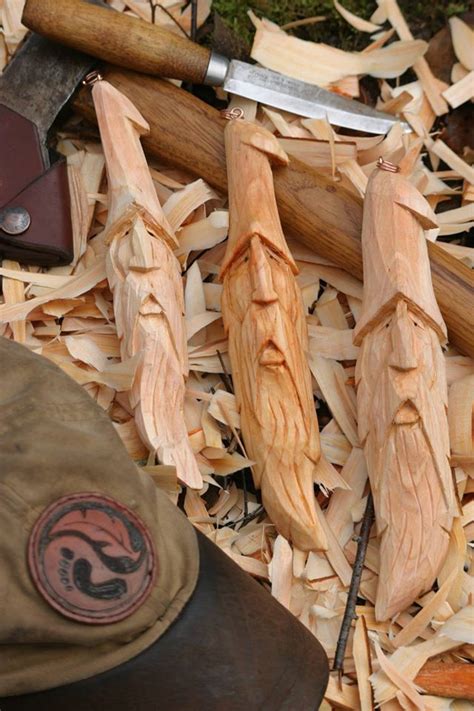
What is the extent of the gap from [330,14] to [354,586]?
1194mm

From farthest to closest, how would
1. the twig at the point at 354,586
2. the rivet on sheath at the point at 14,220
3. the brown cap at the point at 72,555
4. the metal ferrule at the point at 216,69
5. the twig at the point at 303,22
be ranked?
1. the twig at the point at 303,22
2. the metal ferrule at the point at 216,69
3. the rivet on sheath at the point at 14,220
4. the twig at the point at 354,586
5. the brown cap at the point at 72,555

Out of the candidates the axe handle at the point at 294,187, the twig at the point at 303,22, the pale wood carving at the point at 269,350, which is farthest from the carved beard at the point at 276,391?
the twig at the point at 303,22

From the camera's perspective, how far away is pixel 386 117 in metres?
1.76

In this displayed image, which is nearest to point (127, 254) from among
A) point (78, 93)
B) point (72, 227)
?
point (72, 227)

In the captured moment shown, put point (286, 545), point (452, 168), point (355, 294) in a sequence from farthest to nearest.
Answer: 1. point (452, 168)
2. point (355, 294)
3. point (286, 545)

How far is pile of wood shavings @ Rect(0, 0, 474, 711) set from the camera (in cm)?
129

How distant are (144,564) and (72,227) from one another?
31.8 inches

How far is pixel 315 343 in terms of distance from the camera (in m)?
1.54

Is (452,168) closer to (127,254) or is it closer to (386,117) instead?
(386,117)

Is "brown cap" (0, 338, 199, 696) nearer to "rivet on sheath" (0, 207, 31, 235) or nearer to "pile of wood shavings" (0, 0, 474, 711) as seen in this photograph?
"pile of wood shavings" (0, 0, 474, 711)

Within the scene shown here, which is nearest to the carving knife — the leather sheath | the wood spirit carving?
the leather sheath

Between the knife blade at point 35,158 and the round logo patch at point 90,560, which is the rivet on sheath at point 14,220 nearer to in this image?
the knife blade at point 35,158

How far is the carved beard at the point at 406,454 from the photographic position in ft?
4.25

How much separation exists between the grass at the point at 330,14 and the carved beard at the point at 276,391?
669 millimetres
